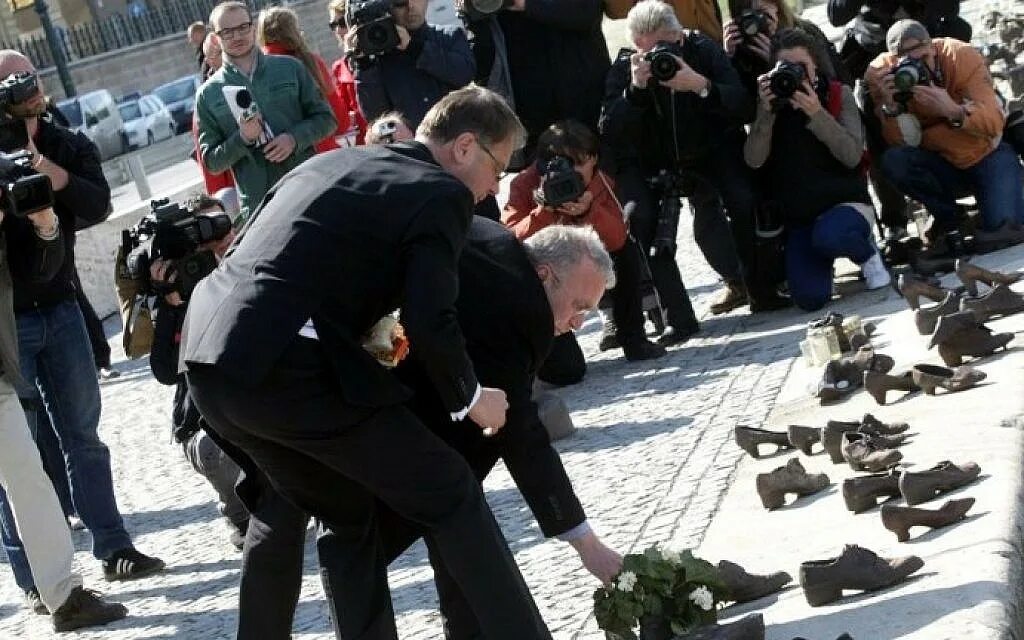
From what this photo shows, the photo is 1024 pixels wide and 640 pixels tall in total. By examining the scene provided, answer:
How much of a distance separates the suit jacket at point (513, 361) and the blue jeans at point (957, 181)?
491cm

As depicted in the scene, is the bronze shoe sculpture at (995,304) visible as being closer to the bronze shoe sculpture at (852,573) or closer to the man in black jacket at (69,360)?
the bronze shoe sculpture at (852,573)

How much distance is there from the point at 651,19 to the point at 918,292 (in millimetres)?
1956

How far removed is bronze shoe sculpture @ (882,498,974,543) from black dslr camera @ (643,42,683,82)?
418 centimetres

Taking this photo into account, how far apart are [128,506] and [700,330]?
289 centimetres

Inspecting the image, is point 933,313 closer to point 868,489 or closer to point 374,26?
point 868,489

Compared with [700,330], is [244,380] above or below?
above

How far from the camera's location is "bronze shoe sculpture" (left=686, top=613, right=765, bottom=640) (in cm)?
440

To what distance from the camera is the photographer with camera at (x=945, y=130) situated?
9.16 metres

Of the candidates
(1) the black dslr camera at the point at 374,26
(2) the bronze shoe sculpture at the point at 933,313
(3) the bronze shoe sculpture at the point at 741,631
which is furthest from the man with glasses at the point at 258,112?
(3) the bronze shoe sculpture at the point at 741,631

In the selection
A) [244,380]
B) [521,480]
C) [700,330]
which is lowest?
[700,330]

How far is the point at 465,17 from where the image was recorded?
367 inches

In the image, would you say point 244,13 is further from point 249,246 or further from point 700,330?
point 249,246

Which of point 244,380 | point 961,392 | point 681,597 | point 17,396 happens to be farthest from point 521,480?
point 17,396

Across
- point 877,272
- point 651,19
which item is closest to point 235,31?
point 651,19
